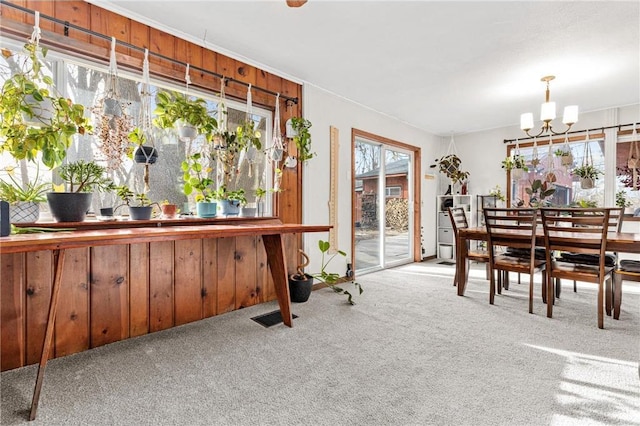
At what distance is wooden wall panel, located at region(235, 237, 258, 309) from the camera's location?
288 cm

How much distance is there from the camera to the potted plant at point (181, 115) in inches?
88.7

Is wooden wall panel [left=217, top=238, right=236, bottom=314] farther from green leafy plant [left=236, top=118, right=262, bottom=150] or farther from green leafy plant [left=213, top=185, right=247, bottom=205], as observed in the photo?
green leafy plant [left=236, top=118, right=262, bottom=150]

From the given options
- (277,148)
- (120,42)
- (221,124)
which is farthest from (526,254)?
(120,42)

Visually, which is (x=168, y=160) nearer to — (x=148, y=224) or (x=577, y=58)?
(x=148, y=224)

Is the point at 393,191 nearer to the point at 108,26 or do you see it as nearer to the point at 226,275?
the point at 226,275

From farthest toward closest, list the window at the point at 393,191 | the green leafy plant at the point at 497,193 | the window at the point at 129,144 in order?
the green leafy plant at the point at 497,193 → the window at the point at 393,191 → the window at the point at 129,144

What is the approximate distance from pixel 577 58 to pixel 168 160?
3.87m

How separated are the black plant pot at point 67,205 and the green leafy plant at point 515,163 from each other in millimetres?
5513

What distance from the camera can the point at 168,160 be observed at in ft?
8.57

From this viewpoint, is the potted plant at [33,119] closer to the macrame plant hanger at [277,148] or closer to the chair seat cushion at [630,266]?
the macrame plant hanger at [277,148]

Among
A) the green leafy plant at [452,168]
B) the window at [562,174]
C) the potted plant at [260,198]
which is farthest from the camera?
the green leafy plant at [452,168]

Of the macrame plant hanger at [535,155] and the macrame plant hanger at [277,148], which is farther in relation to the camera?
the macrame plant hanger at [535,155]

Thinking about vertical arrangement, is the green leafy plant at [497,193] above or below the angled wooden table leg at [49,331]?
above

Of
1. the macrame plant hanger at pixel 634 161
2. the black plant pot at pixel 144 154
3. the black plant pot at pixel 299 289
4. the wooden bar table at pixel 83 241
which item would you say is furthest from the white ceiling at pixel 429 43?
the black plant pot at pixel 299 289
